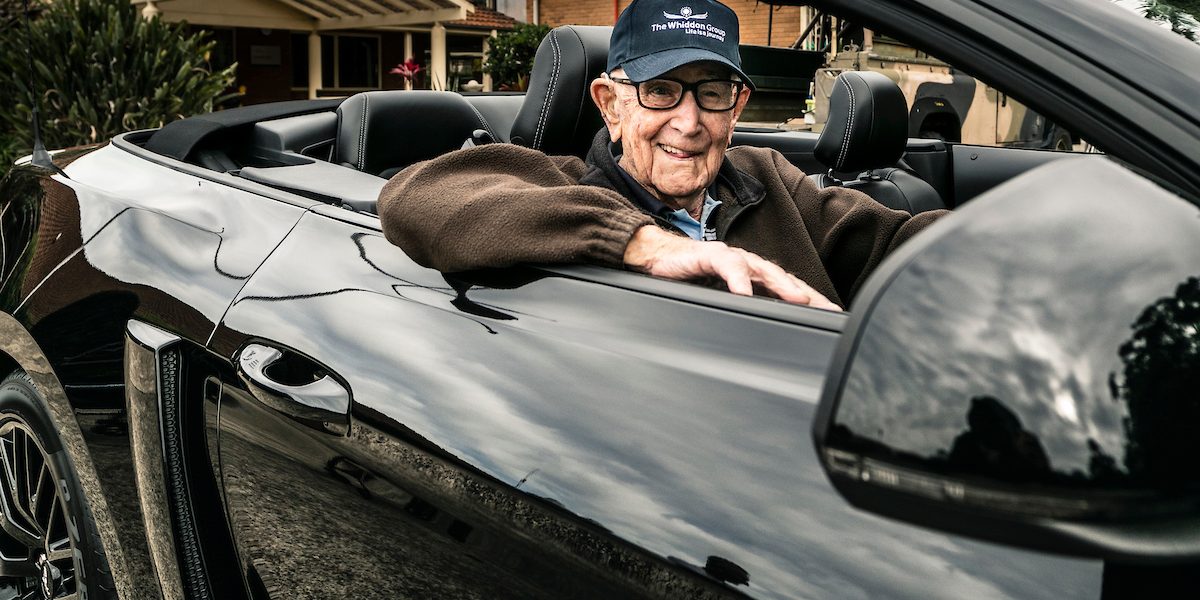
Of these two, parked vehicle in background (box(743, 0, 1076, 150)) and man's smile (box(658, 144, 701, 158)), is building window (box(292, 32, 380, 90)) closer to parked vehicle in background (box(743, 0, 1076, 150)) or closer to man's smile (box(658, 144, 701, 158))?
parked vehicle in background (box(743, 0, 1076, 150))

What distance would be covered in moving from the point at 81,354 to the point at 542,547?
1.03 metres

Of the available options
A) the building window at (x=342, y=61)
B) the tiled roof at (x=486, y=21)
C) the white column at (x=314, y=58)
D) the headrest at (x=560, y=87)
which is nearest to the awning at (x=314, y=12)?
the white column at (x=314, y=58)

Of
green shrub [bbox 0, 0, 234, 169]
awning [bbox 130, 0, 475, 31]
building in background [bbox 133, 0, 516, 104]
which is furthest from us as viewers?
building in background [bbox 133, 0, 516, 104]

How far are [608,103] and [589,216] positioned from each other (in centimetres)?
93

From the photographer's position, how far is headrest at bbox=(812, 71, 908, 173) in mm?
3648

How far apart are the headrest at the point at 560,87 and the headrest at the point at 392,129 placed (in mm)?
364

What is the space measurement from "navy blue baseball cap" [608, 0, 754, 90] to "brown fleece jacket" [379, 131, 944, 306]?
0.20m

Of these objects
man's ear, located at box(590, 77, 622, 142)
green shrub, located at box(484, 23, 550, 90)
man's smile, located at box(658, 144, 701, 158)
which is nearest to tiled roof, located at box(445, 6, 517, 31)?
green shrub, located at box(484, 23, 550, 90)

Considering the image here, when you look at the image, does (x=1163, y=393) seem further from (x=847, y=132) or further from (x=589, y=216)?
(x=847, y=132)

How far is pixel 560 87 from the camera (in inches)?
88.2

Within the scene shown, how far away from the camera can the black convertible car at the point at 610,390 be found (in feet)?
2.18

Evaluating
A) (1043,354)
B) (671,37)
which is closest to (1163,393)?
(1043,354)

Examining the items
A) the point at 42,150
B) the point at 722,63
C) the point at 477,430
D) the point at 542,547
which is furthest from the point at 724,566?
the point at 42,150

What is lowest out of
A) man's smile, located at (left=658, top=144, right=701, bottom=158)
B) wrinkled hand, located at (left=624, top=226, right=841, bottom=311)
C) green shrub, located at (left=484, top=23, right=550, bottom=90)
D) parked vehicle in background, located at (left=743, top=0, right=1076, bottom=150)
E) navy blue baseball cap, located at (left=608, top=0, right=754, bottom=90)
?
green shrub, located at (left=484, top=23, right=550, bottom=90)
